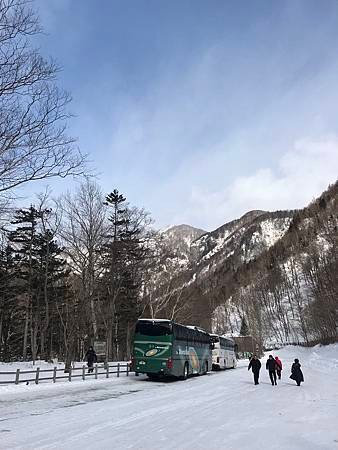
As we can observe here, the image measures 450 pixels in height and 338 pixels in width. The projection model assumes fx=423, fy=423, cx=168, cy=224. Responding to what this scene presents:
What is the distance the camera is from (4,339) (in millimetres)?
52000

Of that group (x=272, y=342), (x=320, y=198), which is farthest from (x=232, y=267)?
(x=272, y=342)

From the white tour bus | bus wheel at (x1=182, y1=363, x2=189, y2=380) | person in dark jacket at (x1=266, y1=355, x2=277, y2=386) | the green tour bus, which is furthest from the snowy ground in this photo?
the white tour bus

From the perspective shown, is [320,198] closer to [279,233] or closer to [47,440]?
[279,233]

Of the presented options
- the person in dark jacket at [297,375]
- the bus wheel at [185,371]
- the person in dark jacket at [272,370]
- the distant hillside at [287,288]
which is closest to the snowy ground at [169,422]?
the person in dark jacket at [297,375]

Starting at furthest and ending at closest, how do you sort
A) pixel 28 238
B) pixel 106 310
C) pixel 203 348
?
pixel 28 238, pixel 106 310, pixel 203 348

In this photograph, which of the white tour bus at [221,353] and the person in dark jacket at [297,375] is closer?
the person in dark jacket at [297,375]

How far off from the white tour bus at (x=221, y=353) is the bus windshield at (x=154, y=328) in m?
13.7

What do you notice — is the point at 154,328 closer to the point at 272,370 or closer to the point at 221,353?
the point at 272,370

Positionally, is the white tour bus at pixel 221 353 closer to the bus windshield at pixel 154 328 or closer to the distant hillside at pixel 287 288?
the distant hillside at pixel 287 288

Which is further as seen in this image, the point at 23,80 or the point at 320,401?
the point at 320,401

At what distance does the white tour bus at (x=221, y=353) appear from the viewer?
1554 inches

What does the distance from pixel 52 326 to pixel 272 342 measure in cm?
6306

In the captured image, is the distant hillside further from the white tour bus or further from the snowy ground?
the snowy ground

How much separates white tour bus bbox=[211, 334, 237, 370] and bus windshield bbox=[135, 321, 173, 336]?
13695 mm
